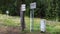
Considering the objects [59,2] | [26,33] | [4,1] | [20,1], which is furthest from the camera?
[4,1]

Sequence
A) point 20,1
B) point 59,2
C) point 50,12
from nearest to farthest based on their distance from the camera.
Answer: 1. point 59,2
2. point 50,12
3. point 20,1

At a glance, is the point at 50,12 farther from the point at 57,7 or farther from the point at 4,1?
the point at 4,1

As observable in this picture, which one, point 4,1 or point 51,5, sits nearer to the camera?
point 51,5

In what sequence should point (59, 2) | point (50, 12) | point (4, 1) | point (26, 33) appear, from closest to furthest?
point (59, 2) < point (50, 12) < point (26, 33) < point (4, 1)

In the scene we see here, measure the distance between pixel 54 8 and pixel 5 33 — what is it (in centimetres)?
446

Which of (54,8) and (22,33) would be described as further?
(22,33)

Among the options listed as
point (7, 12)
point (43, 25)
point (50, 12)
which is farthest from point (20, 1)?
point (7, 12)

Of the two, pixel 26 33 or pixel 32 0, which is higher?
pixel 32 0

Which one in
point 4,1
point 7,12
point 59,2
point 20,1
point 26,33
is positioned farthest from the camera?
point 7,12

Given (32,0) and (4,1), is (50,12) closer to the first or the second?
(32,0)

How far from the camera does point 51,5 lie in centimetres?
1345

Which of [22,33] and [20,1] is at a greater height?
[20,1]

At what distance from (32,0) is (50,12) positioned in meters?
4.29

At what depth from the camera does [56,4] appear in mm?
12898
